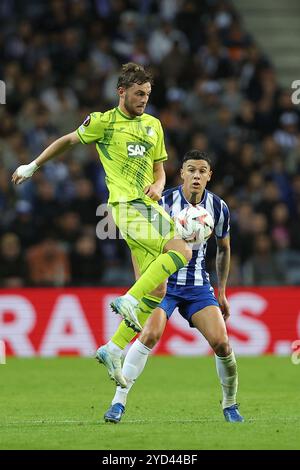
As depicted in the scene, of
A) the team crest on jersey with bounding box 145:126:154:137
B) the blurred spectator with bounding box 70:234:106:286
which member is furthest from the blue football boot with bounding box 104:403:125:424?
the blurred spectator with bounding box 70:234:106:286

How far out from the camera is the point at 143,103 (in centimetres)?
856

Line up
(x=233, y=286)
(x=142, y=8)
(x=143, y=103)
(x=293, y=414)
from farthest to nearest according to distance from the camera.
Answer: (x=142, y=8) < (x=233, y=286) < (x=293, y=414) < (x=143, y=103)

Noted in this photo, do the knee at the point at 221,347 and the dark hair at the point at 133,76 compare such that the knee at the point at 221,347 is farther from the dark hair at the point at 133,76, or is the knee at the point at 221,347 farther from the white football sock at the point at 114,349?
the dark hair at the point at 133,76

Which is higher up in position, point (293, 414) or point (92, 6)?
point (92, 6)

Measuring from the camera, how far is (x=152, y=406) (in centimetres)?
1032

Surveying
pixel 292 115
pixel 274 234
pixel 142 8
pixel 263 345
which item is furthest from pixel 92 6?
pixel 263 345

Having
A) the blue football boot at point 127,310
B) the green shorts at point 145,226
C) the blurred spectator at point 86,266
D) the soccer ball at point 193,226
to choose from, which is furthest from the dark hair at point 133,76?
the blurred spectator at point 86,266

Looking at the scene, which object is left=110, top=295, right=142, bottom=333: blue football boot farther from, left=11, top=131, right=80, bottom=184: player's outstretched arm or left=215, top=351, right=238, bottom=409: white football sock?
left=11, top=131, right=80, bottom=184: player's outstretched arm

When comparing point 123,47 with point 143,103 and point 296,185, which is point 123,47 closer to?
point 296,185

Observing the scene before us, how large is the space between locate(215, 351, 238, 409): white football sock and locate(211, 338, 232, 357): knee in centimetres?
6

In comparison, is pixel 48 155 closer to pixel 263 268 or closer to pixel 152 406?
pixel 152 406

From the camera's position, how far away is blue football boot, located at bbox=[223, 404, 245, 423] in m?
8.78

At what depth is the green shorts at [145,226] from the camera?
334 inches

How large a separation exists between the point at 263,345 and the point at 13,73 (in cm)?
634
